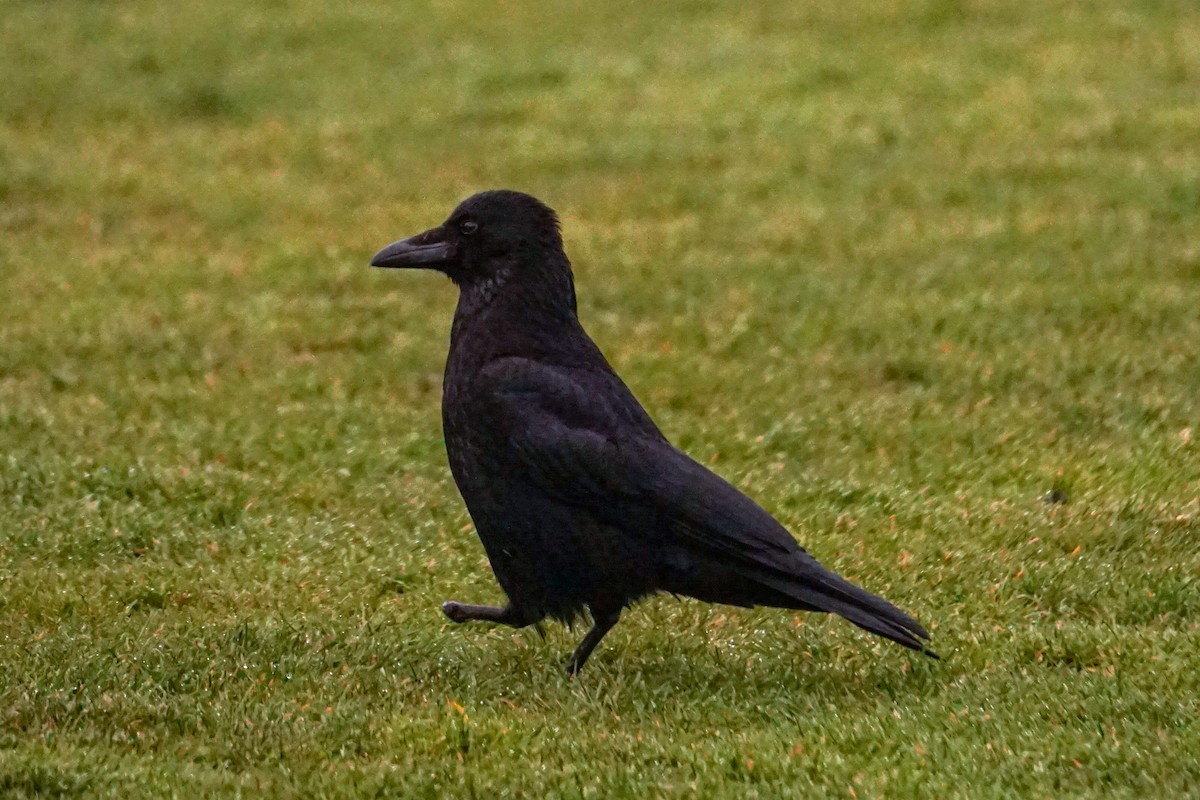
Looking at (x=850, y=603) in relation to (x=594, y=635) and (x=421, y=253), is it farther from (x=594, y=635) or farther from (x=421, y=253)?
(x=421, y=253)

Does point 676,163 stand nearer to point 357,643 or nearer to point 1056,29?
point 1056,29

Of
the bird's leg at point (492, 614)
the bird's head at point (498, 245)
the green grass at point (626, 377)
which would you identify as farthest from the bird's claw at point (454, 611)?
the bird's head at point (498, 245)

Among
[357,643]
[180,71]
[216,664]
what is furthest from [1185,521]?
[180,71]

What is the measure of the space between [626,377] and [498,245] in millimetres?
4324

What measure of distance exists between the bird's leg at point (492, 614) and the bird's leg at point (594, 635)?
0.82 ft

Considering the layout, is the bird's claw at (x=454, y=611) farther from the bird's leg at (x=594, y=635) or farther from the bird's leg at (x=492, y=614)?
the bird's leg at (x=594, y=635)

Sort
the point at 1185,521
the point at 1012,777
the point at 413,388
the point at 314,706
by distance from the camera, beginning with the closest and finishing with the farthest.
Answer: the point at 1012,777 < the point at 314,706 < the point at 1185,521 < the point at 413,388

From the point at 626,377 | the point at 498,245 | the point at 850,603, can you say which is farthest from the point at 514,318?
the point at 626,377

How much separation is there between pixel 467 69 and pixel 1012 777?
15540mm

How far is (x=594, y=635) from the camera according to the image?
6.80 meters

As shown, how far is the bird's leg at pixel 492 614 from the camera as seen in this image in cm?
695

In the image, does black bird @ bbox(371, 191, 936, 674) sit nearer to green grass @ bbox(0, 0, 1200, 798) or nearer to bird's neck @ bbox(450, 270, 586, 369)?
bird's neck @ bbox(450, 270, 586, 369)

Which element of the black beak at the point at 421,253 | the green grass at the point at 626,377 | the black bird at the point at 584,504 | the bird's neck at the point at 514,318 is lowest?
the green grass at the point at 626,377

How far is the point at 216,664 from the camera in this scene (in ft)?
21.9
